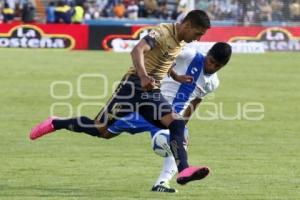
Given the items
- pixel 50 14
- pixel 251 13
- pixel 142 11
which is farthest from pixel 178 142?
pixel 142 11

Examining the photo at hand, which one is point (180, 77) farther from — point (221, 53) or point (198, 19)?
Answer: point (198, 19)

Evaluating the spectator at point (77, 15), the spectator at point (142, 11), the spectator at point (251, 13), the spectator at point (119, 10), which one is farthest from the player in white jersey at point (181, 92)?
the spectator at point (142, 11)

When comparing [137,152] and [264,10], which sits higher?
[137,152]

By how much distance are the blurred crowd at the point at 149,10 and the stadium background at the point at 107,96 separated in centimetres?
5

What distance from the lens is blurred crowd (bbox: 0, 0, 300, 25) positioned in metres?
38.8

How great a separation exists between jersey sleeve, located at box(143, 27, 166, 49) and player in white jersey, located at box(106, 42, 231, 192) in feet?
1.80

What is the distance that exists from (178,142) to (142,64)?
2.81ft

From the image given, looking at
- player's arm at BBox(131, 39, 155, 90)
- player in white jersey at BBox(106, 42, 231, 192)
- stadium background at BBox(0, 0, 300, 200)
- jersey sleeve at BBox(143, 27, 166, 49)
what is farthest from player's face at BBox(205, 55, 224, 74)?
stadium background at BBox(0, 0, 300, 200)

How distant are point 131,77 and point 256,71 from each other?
1895 cm

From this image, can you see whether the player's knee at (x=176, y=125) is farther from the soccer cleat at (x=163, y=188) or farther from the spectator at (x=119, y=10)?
the spectator at (x=119, y=10)

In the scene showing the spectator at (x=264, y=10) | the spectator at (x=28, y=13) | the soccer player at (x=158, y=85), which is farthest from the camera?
the spectator at (x=28, y=13)

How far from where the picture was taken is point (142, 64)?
885 centimetres

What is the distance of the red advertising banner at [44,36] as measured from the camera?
3528 cm

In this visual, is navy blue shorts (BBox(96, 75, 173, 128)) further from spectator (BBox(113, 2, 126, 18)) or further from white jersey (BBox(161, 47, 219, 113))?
spectator (BBox(113, 2, 126, 18))
